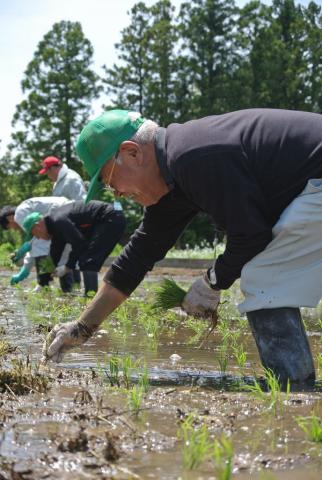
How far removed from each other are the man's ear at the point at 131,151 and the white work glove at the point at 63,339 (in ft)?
3.26

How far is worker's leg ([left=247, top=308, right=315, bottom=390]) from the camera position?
320cm

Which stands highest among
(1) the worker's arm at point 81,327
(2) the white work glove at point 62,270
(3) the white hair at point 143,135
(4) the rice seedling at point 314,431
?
(3) the white hair at point 143,135

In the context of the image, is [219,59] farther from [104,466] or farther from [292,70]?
[104,466]

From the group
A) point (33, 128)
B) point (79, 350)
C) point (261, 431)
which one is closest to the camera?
point (261, 431)

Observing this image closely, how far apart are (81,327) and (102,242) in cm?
459

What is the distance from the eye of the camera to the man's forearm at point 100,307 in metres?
3.72

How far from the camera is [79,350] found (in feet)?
14.1

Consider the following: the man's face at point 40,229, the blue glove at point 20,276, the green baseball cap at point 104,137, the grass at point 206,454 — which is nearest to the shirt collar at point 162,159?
the green baseball cap at point 104,137

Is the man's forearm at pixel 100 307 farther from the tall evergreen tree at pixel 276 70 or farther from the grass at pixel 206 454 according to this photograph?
the tall evergreen tree at pixel 276 70

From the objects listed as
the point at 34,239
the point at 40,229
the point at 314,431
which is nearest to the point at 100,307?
the point at 314,431

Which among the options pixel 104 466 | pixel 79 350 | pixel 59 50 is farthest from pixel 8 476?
pixel 59 50

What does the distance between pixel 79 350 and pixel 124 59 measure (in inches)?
1088

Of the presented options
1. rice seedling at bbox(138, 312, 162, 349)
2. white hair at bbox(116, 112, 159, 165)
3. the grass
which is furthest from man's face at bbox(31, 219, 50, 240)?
the grass

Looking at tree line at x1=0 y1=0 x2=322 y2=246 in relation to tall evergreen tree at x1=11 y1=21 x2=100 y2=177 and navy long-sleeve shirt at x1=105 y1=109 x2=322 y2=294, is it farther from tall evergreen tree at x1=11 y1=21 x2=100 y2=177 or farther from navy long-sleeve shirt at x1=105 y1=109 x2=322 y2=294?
navy long-sleeve shirt at x1=105 y1=109 x2=322 y2=294
